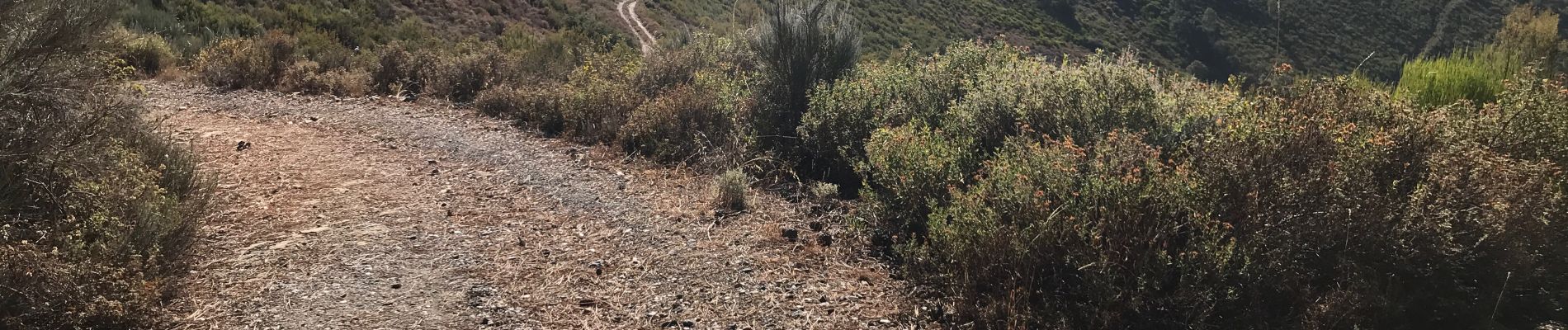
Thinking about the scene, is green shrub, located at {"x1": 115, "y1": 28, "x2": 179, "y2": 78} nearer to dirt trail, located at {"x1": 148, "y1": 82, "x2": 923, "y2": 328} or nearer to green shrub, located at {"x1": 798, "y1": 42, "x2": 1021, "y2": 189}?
dirt trail, located at {"x1": 148, "y1": 82, "x2": 923, "y2": 328}

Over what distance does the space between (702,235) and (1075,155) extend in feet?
7.31

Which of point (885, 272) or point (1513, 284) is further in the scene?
point (885, 272)

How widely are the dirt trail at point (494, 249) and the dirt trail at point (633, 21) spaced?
17208 millimetres

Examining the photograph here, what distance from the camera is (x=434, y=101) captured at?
899cm

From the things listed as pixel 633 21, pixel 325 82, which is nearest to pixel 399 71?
pixel 325 82

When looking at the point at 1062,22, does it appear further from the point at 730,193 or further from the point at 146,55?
the point at 730,193

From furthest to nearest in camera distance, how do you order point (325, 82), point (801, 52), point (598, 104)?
point (325, 82) → point (598, 104) → point (801, 52)

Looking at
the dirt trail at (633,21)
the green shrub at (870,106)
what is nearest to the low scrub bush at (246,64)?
the green shrub at (870,106)

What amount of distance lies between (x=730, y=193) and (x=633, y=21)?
24.1 m

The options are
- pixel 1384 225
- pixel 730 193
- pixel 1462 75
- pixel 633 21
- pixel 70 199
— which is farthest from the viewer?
pixel 633 21

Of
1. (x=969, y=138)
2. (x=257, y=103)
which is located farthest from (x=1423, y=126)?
(x=257, y=103)

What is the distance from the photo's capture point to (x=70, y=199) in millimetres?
3971

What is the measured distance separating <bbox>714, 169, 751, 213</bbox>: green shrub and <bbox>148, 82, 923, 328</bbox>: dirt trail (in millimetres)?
122

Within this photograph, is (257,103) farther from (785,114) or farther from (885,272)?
(885,272)
